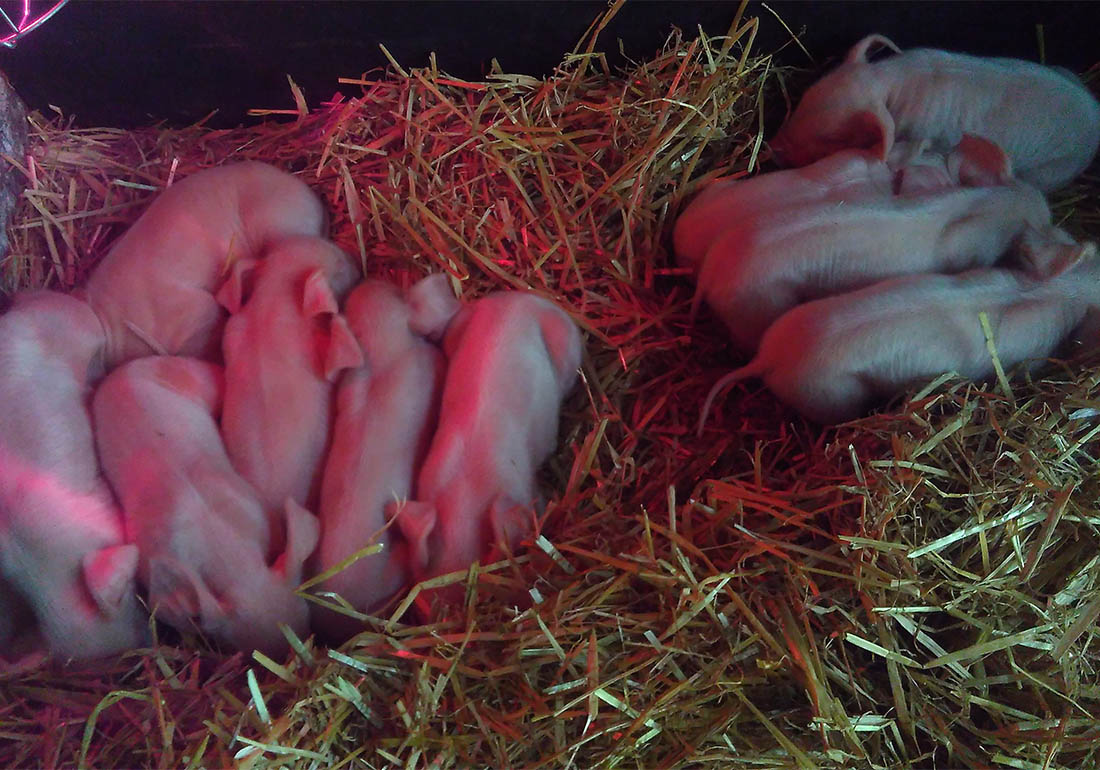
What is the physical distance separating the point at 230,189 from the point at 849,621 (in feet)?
5.45

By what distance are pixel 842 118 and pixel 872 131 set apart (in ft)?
0.27

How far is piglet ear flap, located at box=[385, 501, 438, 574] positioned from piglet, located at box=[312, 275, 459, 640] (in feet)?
Result: 0.11

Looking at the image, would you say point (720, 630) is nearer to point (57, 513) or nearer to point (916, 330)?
point (916, 330)

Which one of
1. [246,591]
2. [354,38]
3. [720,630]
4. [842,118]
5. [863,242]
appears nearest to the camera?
[720,630]

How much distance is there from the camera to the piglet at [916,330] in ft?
5.19

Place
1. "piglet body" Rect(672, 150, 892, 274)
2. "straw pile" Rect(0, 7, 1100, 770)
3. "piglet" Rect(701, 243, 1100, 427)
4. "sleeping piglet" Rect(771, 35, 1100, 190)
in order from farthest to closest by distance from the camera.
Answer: "sleeping piglet" Rect(771, 35, 1100, 190)
"piglet body" Rect(672, 150, 892, 274)
"piglet" Rect(701, 243, 1100, 427)
"straw pile" Rect(0, 7, 1100, 770)

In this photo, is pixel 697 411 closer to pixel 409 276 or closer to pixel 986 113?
pixel 409 276

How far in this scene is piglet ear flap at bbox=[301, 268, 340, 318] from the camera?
166 centimetres

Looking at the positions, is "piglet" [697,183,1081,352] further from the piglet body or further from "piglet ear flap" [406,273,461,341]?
"piglet ear flap" [406,273,461,341]

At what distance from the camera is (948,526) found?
1419 millimetres

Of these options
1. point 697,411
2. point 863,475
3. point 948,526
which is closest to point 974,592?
point 948,526

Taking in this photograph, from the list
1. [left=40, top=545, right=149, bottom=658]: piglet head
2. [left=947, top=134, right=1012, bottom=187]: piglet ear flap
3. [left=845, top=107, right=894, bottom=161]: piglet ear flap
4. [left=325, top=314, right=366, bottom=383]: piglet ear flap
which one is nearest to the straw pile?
[left=40, top=545, right=149, bottom=658]: piglet head

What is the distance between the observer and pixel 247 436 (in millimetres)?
1616

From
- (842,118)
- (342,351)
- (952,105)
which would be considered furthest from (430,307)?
(952,105)
